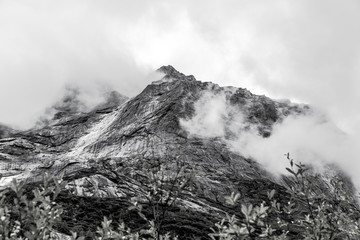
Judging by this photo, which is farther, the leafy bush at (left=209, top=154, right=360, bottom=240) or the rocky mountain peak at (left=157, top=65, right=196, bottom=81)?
the rocky mountain peak at (left=157, top=65, right=196, bottom=81)

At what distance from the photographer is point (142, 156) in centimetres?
3653

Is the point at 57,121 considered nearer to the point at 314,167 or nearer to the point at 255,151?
the point at 255,151

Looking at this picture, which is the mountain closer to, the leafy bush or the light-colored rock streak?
the light-colored rock streak

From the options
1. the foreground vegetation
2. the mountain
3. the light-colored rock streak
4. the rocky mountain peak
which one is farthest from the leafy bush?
the rocky mountain peak

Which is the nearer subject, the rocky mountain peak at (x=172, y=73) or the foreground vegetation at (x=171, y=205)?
the foreground vegetation at (x=171, y=205)

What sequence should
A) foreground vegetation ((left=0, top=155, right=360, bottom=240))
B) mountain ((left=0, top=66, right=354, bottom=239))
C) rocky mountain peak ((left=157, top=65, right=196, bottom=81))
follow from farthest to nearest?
rocky mountain peak ((left=157, top=65, right=196, bottom=81)) < mountain ((left=0, top=66, right=354, bottom=239)) < foreground vegetation ((left=0, top=155, right=360, bottom=240))

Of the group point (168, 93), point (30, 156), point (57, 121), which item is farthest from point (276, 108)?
point (30, 156)

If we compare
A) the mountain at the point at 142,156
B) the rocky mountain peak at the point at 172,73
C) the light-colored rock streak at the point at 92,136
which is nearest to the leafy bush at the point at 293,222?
the mountain at the point at 142,156

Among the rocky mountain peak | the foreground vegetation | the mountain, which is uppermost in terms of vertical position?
the rocky mountain peak

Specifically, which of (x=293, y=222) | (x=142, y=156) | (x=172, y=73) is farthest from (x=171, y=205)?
(x=172, y=73)

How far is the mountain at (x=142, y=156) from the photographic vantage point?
27.9 m

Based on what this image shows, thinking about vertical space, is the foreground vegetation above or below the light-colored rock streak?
below

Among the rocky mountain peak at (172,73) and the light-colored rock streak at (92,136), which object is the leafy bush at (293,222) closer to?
the light-colored rock streak at (92,136)

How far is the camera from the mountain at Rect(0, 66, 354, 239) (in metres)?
27.9
